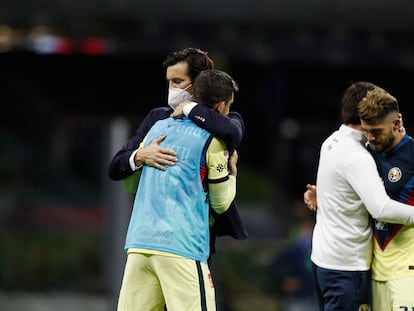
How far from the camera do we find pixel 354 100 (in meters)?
6.11

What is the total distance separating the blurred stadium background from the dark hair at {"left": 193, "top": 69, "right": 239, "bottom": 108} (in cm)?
928

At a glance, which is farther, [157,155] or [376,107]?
[376,107]

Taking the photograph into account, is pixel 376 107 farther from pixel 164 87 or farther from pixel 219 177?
pixel 164 87

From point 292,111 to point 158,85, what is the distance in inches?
133

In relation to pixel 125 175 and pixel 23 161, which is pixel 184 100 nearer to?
pixel 125 175

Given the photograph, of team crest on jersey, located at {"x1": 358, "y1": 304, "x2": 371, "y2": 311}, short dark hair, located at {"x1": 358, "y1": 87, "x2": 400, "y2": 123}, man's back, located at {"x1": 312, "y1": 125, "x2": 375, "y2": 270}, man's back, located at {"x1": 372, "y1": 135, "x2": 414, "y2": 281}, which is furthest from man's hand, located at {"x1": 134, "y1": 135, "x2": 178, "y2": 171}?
team crest on jersey, located at {"x1": 358, "y1": 304, "x2": 371, "y2": 311}

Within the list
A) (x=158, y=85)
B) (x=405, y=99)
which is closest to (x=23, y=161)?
(x=158, y=85)

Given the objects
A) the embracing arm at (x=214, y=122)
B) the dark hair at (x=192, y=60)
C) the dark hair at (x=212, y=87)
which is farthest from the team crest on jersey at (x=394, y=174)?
the dark hair at (x=192, y=60)

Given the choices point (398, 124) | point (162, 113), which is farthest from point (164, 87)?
point (398, 124)

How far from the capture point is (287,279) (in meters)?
13.2

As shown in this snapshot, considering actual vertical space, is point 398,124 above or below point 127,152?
above

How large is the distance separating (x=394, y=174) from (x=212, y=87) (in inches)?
45.0

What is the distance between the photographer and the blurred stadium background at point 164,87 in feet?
57.9

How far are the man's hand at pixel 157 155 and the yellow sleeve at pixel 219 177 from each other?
0.20 metres
